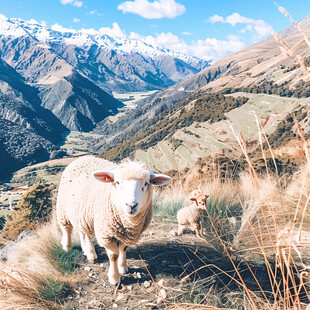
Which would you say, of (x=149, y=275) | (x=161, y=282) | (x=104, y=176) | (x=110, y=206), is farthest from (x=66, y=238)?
(x=161, y=282)

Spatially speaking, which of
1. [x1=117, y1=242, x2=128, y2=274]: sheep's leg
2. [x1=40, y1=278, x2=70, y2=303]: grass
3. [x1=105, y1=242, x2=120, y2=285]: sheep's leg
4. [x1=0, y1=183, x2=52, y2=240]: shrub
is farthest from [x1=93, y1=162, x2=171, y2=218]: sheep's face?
[x1=0, y1=183, x2=52, y2=240]: shrub

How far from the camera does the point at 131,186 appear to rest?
120 inches

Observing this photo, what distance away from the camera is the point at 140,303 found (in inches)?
128

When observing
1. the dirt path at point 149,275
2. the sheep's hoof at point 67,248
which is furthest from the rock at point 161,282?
the sheep's hoof at point 67,248

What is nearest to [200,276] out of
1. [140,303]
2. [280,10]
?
[140,303]

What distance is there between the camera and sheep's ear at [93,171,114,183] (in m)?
3.36

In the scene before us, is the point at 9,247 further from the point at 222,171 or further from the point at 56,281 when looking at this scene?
the point at 222,171

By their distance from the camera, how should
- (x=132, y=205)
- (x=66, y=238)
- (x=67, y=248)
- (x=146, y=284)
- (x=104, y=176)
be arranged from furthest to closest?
(x=66, y=238)
(x=67, y=248)
(x=146, y=284)
(x=104, y=176)
(x=132, y=205)

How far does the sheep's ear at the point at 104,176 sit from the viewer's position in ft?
11.0

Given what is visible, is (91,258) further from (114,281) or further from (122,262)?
(114,281)

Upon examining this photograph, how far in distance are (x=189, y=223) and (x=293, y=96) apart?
2136 centimetres

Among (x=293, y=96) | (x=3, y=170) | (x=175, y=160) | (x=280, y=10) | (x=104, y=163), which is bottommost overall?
(x=3, y=170)

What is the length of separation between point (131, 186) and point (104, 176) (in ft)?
1.91

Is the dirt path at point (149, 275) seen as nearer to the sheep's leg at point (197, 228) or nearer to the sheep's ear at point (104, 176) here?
the sheep's leg at point (197, 228)
